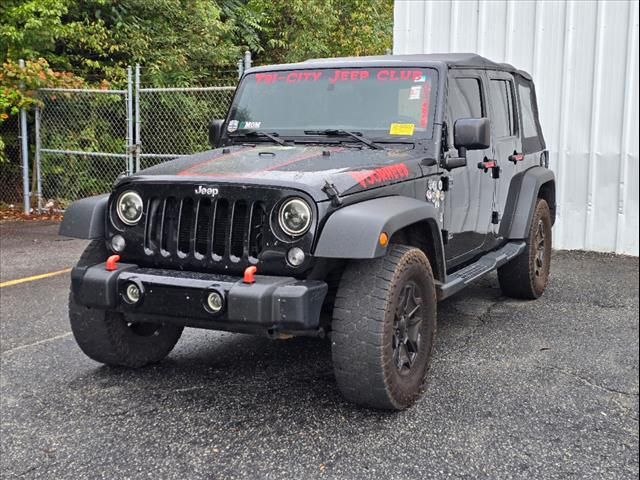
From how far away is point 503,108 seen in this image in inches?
231

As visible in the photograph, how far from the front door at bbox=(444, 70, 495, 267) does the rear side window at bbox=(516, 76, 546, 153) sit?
1.05m

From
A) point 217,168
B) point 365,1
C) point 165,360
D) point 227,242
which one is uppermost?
point 365,1

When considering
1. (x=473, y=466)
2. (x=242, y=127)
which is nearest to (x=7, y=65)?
(x=242, y=127)

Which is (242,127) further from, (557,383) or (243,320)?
(557,383)

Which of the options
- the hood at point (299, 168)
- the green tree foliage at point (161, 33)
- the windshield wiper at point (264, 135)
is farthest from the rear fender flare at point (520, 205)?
the green tree foliage at point (161, 33)

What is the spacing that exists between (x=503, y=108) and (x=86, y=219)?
338 centimetres

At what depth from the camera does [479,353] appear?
4.80 metres

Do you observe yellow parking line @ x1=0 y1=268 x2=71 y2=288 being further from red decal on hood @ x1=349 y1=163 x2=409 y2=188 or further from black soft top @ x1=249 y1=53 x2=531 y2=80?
red decal on hood @ x1=349 y1=163 x2=409 y2=188

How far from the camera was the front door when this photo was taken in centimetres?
475

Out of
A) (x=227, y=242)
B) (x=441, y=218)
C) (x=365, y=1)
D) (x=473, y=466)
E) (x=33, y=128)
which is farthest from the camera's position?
(x=365, y=1)

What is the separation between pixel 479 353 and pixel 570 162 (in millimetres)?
4866

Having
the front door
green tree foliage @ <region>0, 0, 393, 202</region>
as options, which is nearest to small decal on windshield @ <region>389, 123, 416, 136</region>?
the front door

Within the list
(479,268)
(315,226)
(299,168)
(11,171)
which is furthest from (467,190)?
(11,171)

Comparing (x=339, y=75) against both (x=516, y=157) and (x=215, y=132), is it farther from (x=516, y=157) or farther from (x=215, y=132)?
(x=516, y=157)
